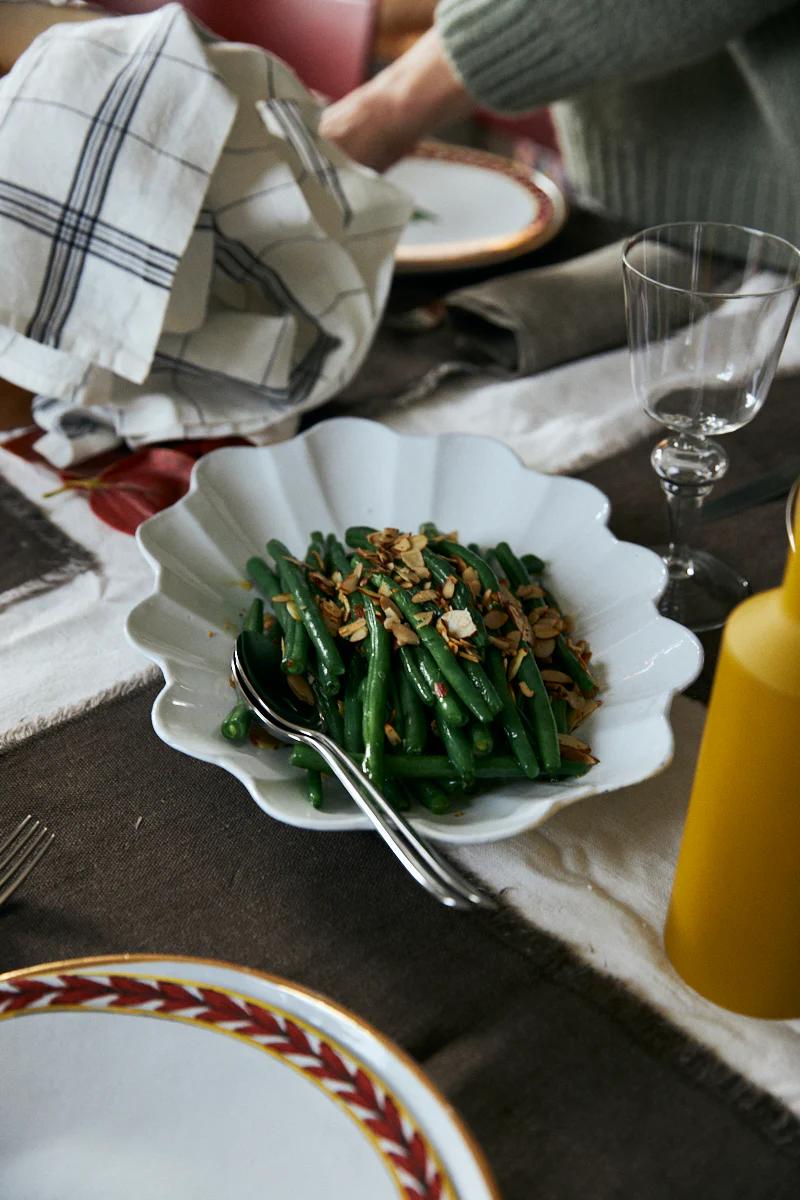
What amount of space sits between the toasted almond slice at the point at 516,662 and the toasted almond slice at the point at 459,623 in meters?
0.03

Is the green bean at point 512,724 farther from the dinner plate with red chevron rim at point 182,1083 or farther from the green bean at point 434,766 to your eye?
the dinner plate with red chevron rim at point 182,1083

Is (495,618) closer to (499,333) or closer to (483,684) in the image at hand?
(483,684)

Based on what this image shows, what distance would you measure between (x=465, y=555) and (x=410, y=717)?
13cm

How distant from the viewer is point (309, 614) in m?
0.62

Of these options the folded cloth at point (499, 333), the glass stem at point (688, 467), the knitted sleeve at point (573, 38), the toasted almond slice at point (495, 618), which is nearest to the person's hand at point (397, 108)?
the knitted sleeve at point (573, 38)

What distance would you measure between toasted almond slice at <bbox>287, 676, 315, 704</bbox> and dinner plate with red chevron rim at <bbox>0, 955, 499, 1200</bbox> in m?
0.19

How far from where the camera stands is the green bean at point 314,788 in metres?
0.54

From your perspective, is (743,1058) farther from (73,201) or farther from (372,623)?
(73,201)

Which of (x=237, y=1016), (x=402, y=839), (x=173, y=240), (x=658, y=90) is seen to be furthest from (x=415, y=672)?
(x=658, y=90)

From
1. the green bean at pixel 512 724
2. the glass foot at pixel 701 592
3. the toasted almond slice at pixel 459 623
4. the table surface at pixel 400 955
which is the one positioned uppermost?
the toasted almond slice at pixel 459 623

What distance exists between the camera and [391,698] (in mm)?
587

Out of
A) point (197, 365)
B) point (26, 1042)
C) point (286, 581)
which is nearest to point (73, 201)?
point (197, 365)

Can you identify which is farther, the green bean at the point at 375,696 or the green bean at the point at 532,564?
the green bean at the point at 532,564

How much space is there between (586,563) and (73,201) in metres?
0.43
